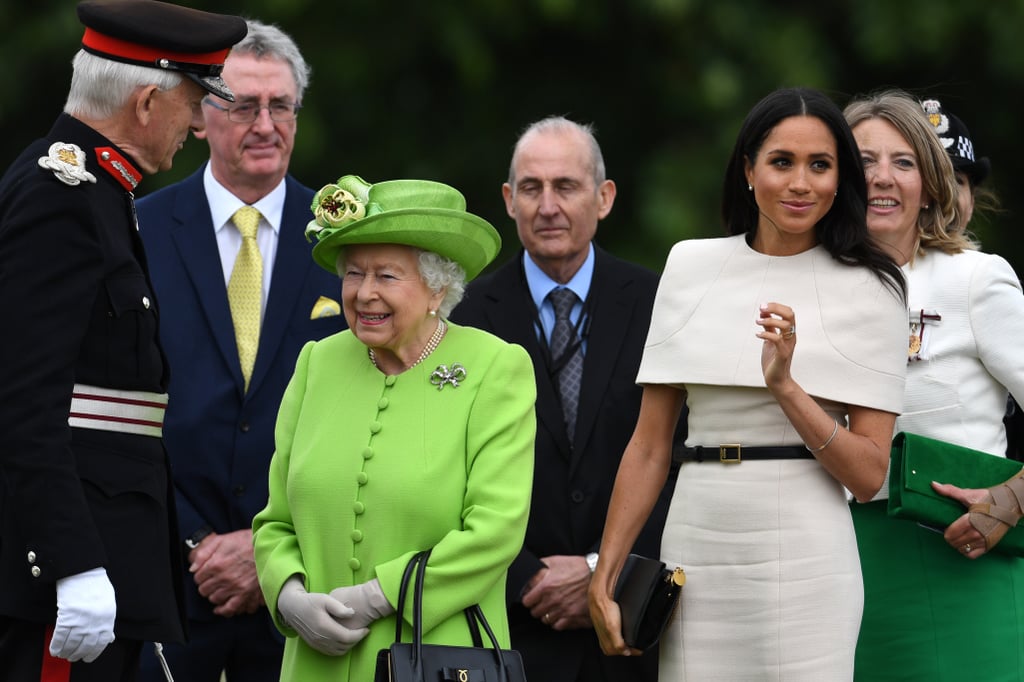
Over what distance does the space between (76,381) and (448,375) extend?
949 millimetres

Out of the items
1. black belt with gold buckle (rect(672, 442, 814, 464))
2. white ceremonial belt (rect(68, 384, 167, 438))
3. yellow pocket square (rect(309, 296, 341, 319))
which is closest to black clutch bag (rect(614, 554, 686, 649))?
black belt with gold buckle (rect(672, 442, 814, 464))

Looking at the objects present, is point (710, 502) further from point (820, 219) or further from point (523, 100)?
point (523, 100)

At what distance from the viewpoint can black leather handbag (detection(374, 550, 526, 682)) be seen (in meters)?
4.12

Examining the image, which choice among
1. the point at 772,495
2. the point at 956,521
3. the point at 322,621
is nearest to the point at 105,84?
the point at 322,621

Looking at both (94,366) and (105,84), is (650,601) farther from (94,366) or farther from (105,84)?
(105,84)

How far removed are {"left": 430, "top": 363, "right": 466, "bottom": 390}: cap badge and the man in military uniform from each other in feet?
2.23

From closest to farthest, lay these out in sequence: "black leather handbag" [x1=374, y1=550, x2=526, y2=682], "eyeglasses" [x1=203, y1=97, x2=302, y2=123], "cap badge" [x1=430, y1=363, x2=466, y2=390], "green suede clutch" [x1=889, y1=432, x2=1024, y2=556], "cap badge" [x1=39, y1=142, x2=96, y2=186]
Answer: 1. "cap badge" [x1=39, y1=142, x2=96, y2=186]
2. "black leather handbag" [x1=374, y1=550, x2=526, y2=682]
3. "cap badge" [x1=430, y1=363, x2=466, y2=390]
4. "green suede clutch" [x1=889, y1=432, x2=1024, y2=556]
5. "eyeglasses" [x1=203, y1=97, x2=302, y2=123]

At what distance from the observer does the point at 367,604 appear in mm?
4277

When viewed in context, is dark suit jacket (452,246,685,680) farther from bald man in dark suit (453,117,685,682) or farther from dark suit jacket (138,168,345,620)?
dark suit jacket (138,168,345,620)

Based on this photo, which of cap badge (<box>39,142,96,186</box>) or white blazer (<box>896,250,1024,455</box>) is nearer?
cap badge (<box>39,142,96,186</box>)

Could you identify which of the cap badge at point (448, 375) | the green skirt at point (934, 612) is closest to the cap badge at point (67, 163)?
the cap badge at point (448, 375)

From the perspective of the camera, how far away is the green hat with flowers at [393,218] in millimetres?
4426

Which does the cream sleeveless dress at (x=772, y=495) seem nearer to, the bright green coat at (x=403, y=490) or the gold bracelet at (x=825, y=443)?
the gold bracelet at (x=825, y=443)

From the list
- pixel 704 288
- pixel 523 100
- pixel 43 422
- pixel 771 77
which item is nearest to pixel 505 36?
pixel 523 100
